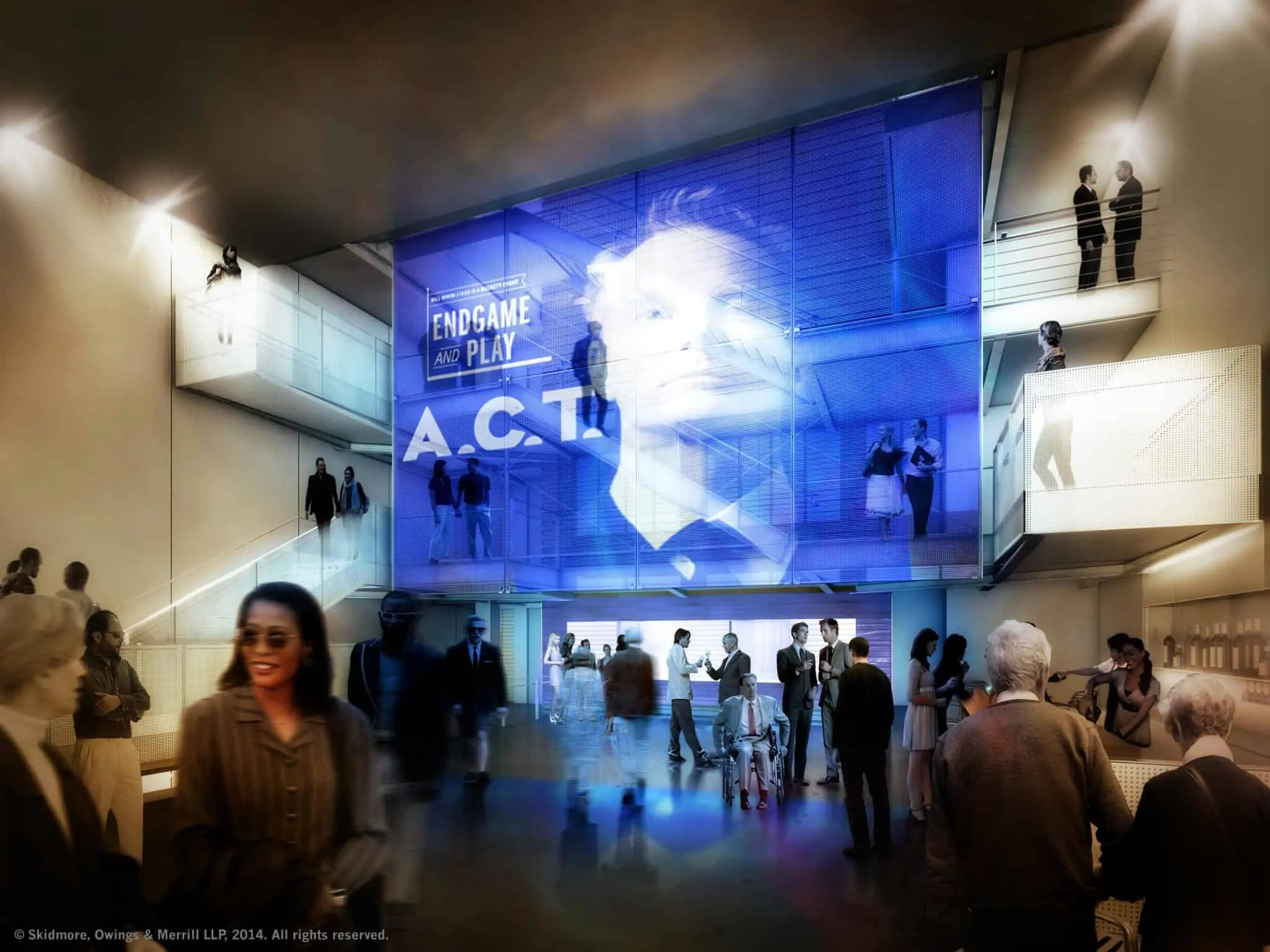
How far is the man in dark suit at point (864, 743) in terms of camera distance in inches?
153

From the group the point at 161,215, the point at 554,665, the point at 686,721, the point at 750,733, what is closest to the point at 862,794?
the point at 750,733

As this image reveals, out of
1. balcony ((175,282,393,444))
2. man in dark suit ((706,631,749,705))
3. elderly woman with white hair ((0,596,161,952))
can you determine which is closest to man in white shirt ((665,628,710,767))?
man in dark suit ((706,631,749,705))

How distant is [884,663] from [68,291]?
28.4ft

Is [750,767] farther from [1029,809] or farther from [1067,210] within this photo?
[1067,210]

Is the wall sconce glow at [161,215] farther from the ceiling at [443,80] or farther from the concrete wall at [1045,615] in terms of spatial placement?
the concrete wall at [1045,615]

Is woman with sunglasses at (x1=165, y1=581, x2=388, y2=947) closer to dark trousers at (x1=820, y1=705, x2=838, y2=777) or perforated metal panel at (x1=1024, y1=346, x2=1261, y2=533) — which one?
perforated metal panel at (x1=1024, y1=346, x2=1261, y2=533)

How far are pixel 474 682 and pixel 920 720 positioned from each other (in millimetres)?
2858

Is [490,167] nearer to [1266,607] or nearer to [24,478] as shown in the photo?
[24,478]

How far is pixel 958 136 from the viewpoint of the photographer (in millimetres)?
5113

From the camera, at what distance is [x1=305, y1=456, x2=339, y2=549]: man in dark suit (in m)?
7.91

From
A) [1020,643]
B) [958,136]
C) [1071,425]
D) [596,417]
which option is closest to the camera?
[1020,643]

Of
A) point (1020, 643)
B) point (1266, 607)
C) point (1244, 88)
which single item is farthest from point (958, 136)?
point (1020, 643)

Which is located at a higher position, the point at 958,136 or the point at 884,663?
the point at 958,136

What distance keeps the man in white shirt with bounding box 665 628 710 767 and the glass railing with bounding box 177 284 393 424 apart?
4813 millimetres
